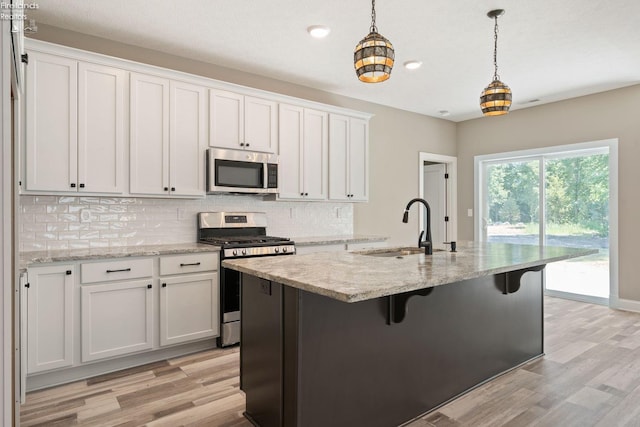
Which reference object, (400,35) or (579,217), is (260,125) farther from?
(579,217)

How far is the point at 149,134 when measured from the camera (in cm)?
340

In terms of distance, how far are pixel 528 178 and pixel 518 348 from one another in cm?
342

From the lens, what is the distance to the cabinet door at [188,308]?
10.5ft

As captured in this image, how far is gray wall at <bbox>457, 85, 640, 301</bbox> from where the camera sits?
4688mm

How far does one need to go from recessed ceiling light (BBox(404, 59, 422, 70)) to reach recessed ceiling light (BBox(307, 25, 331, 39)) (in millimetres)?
1025

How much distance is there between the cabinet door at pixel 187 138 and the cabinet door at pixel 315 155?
114cm

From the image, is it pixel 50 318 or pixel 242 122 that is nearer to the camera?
pixel 50 318

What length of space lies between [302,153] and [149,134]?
1.57 meters

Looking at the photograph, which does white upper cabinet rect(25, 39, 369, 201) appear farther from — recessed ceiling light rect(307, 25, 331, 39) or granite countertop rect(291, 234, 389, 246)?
recessed ceiling light rect(307, 25, 331, 39)

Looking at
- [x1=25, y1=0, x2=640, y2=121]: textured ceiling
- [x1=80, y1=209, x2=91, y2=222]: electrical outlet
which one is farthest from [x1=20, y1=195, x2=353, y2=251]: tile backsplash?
[x1=25, y1=0, x2=640, y2=121]: textured ceiling

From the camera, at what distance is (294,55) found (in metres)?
3.81

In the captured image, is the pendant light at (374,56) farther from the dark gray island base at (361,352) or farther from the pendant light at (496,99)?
the dark gray island base at (361,352)

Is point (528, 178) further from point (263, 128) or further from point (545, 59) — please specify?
point (263, 128)

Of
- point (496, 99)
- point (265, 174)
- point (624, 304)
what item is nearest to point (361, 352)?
point (496, 99)
